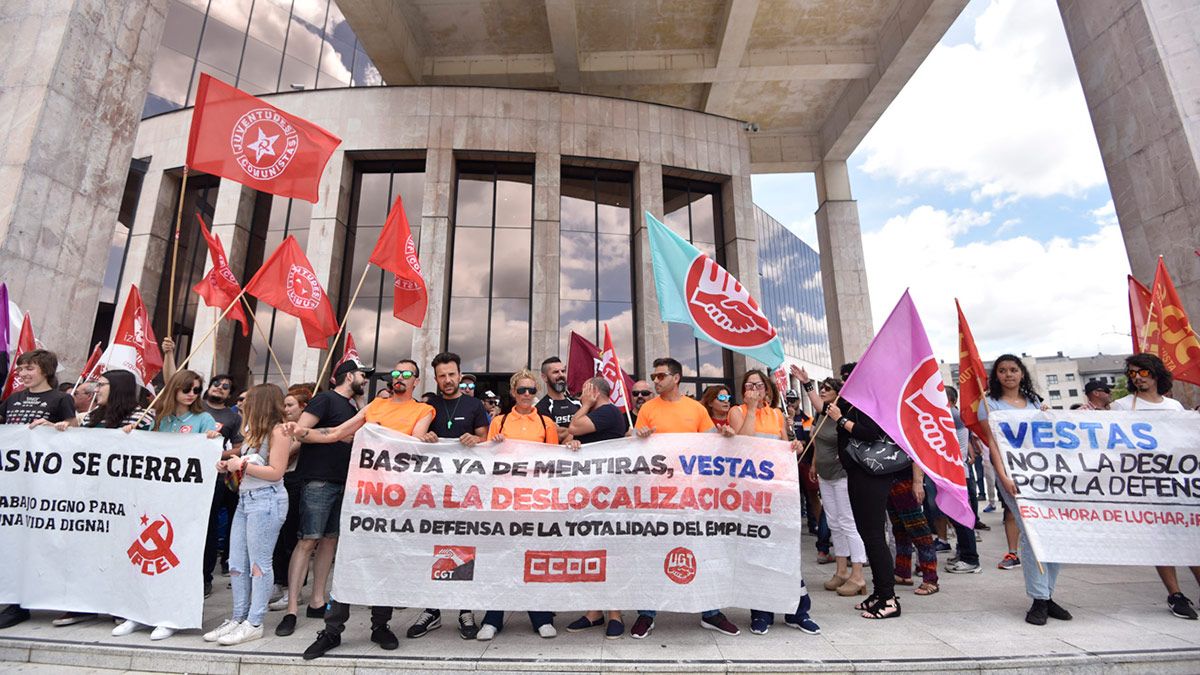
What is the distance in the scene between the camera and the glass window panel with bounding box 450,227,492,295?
15.4 meters

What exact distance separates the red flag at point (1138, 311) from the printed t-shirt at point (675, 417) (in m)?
5.93

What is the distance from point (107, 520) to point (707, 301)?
5.54 metres

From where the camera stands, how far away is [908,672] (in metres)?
3.56

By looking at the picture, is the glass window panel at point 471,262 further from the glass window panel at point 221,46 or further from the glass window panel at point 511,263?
the glass window panel at point 221,46

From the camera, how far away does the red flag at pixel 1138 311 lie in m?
6.59

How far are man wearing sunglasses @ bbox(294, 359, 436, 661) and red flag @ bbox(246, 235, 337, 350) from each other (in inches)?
179

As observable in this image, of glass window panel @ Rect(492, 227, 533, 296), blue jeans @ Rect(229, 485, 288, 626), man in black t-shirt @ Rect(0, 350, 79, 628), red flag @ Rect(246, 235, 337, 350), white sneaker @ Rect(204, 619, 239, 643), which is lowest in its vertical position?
white sneaker @ Rect(204, 619, 239, 643)

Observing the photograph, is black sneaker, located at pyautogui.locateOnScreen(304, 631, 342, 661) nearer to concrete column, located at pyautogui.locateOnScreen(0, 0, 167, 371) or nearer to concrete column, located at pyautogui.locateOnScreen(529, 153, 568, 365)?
concrete column, located at pyautogui.locateOnScreen(0, 0, 167, 371)

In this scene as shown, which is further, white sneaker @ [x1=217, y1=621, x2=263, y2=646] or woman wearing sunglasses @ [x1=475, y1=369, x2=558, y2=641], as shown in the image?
woman wearing sunglasses @ [x1=475, y1=369, x2=558, y2=641]

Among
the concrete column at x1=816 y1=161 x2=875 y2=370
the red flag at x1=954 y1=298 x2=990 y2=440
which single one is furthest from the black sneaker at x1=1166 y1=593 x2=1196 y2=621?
the concrete column at x1=816 y1=161 x2=875 y2=370

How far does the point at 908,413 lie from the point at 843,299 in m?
17.2

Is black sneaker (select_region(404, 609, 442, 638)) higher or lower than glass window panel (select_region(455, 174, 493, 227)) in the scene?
lower

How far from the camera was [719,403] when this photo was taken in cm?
535

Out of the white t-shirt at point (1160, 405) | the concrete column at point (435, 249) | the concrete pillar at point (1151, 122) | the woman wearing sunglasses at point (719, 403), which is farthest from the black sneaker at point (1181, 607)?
the concrete column at point (435, 249)
